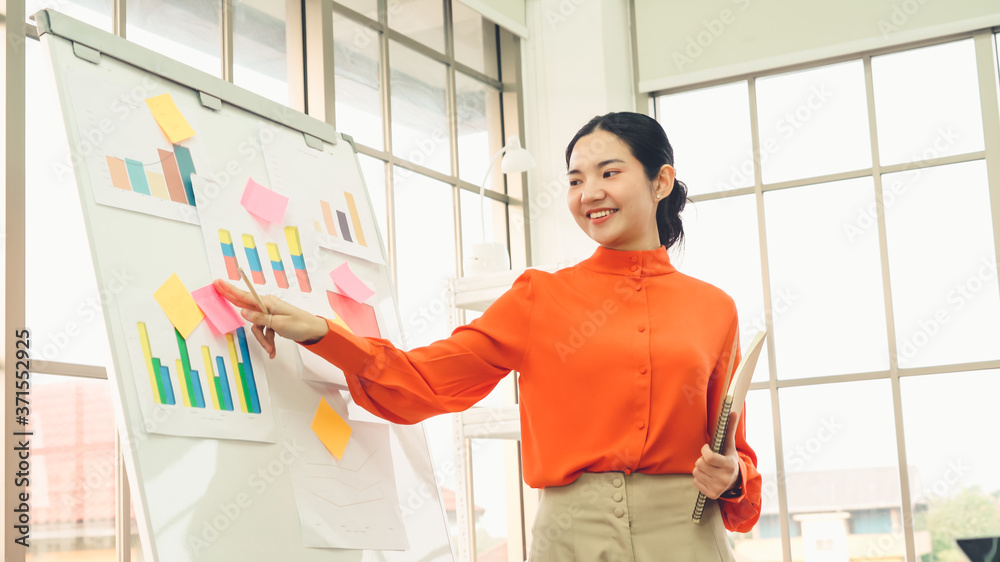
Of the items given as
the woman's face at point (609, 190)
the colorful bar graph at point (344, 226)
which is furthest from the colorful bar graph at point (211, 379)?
the woman's face at point (609, 190)

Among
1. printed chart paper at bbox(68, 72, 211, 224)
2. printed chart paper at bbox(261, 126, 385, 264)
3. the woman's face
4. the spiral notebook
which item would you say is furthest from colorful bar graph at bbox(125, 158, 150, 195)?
the spiral notebook

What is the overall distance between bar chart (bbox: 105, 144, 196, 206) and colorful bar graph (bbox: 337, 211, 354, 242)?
39cm

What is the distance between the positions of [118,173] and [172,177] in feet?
0.38

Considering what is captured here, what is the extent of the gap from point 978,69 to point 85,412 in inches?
148

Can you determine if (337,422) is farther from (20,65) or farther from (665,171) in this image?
(20,65)

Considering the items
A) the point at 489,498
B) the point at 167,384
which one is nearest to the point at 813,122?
the point at 489,498

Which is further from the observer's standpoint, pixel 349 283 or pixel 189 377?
pixel 349 283

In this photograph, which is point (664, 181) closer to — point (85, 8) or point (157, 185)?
point (157, 185)

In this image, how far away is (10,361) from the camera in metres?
2.15

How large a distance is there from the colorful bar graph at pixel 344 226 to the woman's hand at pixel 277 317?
1.39 ft

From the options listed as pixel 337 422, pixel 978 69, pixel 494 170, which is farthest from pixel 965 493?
pixel 337 422

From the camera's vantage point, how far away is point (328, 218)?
1.96 m

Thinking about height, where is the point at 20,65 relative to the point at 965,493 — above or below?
above

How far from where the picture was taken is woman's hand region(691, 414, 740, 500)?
1.45m
